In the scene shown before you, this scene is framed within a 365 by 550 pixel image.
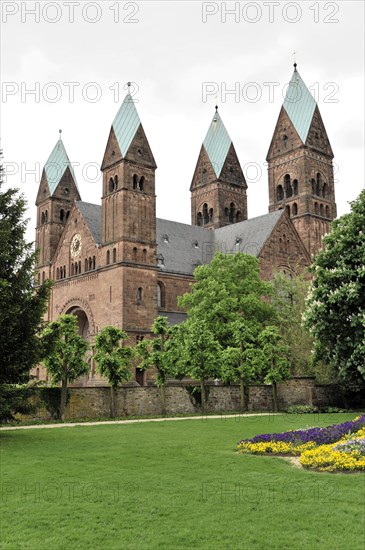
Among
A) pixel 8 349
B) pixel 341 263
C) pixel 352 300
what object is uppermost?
pixel 341 263

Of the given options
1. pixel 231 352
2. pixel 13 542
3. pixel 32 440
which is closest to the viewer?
pixel 13 542

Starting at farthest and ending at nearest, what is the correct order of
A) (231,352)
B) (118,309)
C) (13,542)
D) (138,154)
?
1. (138,154)
2. (118,309)
3. (231,352)
4. (13,542)

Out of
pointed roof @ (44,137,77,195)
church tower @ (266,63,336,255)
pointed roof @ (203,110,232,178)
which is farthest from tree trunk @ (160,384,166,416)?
pointed roof @ (203,110,232,178)

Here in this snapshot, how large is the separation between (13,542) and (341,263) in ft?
66.5

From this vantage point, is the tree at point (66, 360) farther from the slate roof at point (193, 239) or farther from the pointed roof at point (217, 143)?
the pointed roof at point (217, 143)

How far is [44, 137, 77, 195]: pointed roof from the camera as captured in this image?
67562 mm

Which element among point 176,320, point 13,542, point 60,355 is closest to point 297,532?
point 13,542

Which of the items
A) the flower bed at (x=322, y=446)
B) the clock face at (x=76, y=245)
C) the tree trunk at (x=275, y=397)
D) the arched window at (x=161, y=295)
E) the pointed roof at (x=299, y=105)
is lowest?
the flower bed at (x=322, y=446)

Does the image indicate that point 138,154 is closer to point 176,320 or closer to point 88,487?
point 176,320

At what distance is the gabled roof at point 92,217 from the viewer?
56469mm

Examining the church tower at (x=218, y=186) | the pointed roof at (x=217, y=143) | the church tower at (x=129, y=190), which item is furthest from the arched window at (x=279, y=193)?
the church tower at (x=129, y=190)

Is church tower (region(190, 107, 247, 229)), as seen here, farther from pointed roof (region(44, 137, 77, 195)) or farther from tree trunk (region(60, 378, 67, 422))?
tree trunk (region(60, 378, 67, 422))

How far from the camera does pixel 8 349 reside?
20.7m

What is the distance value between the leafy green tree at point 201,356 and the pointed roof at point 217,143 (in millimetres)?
47074
